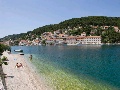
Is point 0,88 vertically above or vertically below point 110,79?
above

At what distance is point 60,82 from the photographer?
33.9 metres

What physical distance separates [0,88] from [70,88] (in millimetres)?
10757

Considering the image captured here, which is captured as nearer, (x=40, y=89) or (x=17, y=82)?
(x=40, y=89)

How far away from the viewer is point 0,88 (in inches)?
857

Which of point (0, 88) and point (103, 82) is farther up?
point (0, 88)

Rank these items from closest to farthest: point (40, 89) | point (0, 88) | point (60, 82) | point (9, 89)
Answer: point (0, 88), point (9, 89), point (40, 89), point (60, 82)

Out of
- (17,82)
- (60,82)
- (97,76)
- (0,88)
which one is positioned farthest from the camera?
(97,76)

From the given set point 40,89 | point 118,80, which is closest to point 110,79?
point 118,80

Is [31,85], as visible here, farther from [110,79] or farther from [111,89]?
[110,79]

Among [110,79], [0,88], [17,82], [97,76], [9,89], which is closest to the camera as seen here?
[0,88]

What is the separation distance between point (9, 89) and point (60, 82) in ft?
29.0

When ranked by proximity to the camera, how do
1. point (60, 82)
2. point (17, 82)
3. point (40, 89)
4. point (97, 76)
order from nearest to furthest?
point (40, 89) → point (17, 82) → point (60, 82) → point (97, 76)

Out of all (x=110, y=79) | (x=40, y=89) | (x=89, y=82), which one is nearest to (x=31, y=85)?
(x=40, y=89)

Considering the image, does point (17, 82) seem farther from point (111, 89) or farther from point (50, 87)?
point (111, 89)
